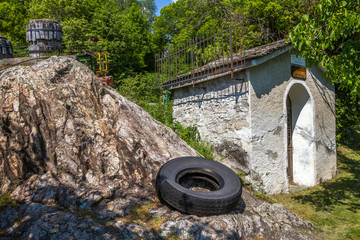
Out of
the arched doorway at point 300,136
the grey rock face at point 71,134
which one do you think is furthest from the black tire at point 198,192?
the arched doorway at point 300,136

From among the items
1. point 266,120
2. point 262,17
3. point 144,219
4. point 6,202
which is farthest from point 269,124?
point 262,17

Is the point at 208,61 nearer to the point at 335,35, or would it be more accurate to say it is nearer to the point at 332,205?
the point at 335,35

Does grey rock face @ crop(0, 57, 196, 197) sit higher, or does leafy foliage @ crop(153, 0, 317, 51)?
leafy foliage @ crop(153, 0, 317, 51)

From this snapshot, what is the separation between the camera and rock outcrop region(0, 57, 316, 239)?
3072 millimetres

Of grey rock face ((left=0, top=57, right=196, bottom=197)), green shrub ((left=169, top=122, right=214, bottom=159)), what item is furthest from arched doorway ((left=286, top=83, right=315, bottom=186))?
grey rock face ((left=0, top=57, right=196, bottom=197))

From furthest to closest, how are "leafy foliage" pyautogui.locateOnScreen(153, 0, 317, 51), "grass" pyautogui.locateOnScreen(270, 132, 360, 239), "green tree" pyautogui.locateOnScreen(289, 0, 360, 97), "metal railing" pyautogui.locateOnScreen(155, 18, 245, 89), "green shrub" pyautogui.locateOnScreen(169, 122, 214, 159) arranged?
"leafy foliage" pyautogui.locateOnScreen(153, 0, 317, 51) → "green shrub" pyautogui.locateOnScreen(169, 122, 214, 159) → "metal railing" pyautogui.locateOnScreen(155, 18, 245, 89) → "grass" pyautogui.locateOnScreen(270, 132, 360, 239) → "green tree" pyautogui.locateOnScreen(289, 0, 360, 97)

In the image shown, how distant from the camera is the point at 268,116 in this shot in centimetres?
576

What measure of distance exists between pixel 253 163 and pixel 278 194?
1.20 m

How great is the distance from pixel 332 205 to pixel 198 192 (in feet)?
12.7

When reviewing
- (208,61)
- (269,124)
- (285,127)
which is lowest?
(285,127)

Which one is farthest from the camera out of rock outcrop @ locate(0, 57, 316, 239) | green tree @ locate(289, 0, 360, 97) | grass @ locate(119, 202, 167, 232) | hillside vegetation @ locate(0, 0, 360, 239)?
hillside vegetation @ locate(0, 0, 360, 239)

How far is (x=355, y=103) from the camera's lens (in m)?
8.97

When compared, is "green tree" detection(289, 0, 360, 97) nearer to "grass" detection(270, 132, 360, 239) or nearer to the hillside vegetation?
the hillside vegetation

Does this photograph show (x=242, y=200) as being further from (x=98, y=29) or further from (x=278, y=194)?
(x=98, y=29)
